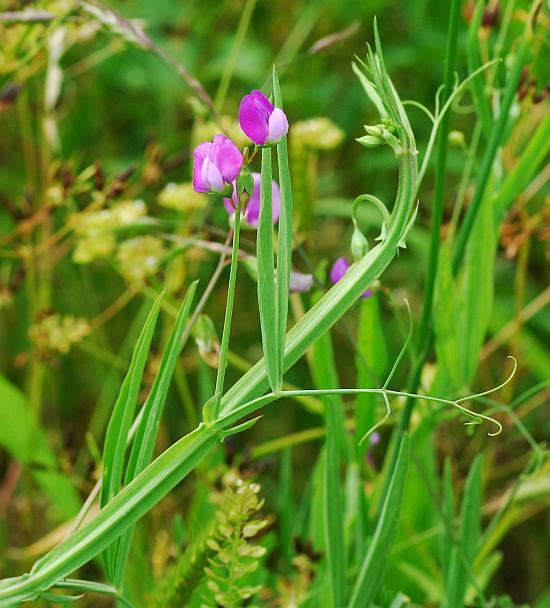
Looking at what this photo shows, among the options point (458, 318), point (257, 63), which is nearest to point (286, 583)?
point (458, 318)

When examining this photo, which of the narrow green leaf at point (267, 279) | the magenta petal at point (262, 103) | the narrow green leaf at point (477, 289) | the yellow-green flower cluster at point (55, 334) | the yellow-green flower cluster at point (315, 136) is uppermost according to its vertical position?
the magenta petal at point (262, 103)

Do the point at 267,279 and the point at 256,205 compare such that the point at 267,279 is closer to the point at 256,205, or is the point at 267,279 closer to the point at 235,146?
the point at 235,146

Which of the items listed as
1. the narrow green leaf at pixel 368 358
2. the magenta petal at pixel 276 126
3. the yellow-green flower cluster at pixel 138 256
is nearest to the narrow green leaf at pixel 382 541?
the narrow green leaf at pixel 368 358

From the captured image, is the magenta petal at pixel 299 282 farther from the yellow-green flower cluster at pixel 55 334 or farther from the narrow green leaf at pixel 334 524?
the yellow-green flower cluster at pixel 55 334

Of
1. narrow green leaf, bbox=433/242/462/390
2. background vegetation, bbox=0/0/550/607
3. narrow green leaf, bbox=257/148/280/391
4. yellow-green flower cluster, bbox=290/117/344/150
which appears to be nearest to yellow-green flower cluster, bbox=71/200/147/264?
background vegetation, bbox=0/0/550/607

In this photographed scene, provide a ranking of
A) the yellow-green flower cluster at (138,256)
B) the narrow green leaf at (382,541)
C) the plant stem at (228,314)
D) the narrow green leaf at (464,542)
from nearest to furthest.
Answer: the plant stem at (228,314) → the narrow green leaf at (382,541) → the narrow green leaf at (464,542) → the yellow-green flower cluster at (138,256)

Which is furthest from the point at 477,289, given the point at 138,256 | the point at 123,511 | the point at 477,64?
the point at 123,511

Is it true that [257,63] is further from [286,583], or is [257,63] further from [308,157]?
[286,583]

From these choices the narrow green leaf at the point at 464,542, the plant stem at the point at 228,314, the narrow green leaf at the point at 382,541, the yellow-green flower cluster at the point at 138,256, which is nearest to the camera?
the plant stem at the point at 228,314
